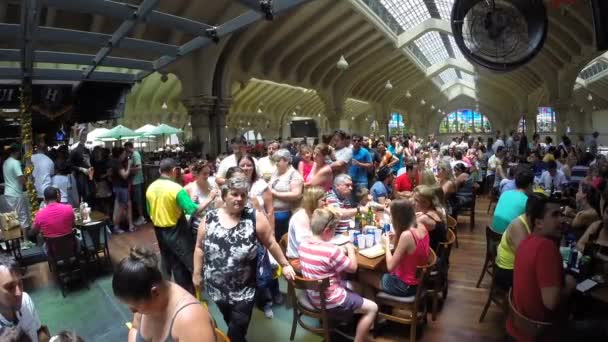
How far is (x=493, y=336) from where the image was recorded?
3.43 metres

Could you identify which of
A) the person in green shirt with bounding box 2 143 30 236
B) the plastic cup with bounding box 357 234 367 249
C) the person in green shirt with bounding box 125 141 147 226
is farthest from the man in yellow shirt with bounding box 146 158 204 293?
the person in green shirt with bounding box 125 141 147 226

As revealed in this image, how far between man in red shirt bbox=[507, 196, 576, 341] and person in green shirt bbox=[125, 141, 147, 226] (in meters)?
6.66

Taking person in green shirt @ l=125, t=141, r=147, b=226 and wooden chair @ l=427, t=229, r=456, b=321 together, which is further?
person in green shirt @ l=125, t=141, r=147, b=226

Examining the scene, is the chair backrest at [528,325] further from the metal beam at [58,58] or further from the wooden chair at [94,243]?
the metal beam at [58,58]

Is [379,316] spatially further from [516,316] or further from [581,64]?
[581,64]

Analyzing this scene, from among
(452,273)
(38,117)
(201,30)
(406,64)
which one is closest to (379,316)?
(452,273)

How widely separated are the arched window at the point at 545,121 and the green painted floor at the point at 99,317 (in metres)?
40.0

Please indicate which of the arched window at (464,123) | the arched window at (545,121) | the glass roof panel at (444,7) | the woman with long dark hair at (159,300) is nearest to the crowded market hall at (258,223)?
the woman with long dark hair at (159,300)

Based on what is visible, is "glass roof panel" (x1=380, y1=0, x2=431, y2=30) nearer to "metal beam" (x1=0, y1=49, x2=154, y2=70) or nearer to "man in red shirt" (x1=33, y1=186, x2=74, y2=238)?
"metal beam" (x1=0, y1=49, x2=154, y2=70)

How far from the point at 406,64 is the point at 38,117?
54.8 feet

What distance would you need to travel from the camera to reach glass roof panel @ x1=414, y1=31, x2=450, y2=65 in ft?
65.2

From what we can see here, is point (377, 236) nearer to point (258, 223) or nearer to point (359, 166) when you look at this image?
point (258, 223)

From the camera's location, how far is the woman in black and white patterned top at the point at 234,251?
2486mm

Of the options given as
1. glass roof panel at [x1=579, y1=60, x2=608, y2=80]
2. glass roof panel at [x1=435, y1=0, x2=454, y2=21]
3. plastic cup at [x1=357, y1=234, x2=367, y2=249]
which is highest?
glass roof panel at [x1=435, y1=0, x2=454, y2=21]
